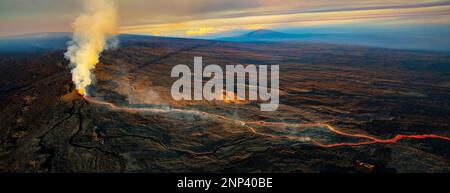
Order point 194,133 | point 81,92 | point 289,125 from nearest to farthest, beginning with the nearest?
1. point 194,133
2. point 289,125
3. point 81,92

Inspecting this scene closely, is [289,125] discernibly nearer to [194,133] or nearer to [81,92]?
[194,133]

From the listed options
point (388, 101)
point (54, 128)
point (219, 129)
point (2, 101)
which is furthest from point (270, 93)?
point (2, 101)

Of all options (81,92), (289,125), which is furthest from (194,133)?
(81,92)

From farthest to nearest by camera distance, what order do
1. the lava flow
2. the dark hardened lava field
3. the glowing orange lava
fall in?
the glowing orange lava → the lava flow → the dark hardened lava field

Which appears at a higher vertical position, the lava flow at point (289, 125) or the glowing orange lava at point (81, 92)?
the glowing orange lava at point (81, 92)

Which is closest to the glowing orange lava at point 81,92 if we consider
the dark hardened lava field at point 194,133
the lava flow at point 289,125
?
the dark hardened lava field at point 194,133

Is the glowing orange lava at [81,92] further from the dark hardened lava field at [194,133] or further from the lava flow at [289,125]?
the lava flow at [289,125]

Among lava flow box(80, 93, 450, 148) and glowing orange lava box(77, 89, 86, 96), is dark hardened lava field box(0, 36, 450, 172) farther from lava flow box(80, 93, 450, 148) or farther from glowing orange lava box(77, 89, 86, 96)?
glowing orange lava box(77, 89, 86, 96)

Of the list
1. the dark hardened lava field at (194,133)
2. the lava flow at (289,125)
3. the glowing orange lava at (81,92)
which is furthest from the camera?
the glowing orange lava at (81,92)

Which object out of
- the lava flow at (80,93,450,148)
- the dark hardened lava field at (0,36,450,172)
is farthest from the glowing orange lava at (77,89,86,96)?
the lava flow at (80,93,450,148)

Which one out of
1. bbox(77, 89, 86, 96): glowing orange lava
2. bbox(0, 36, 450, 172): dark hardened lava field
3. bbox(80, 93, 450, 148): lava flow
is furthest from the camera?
bbox(77, 89, 86, 96): glowing orange lava

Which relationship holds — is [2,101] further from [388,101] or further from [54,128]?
[388,101]
